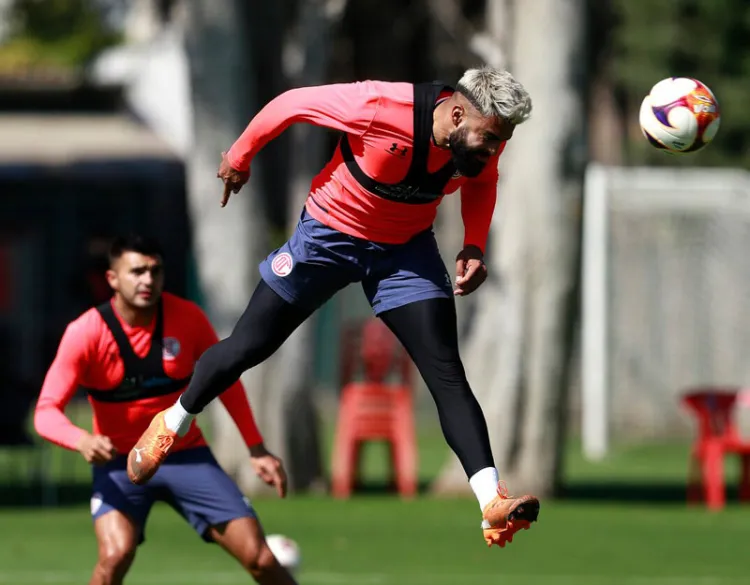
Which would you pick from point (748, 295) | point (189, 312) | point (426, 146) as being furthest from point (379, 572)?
point (748, 295)

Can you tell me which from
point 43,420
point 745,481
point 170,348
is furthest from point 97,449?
point 745,481

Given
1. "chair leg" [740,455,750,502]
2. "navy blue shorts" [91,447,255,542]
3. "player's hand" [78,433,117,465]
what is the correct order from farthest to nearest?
"chair leg" [740,455,750,502] → "navy blue shorts" [91,447,255,542] → "player's hand" [78,433,117,465]

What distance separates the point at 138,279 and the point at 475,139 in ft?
7.03

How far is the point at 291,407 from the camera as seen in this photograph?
1738 centimetres

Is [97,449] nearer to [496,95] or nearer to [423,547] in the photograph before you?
[496,95]

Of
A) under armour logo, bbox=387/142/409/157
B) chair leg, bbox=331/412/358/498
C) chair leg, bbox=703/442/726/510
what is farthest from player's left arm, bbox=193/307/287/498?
chair leg, bbox=331/412/358/498

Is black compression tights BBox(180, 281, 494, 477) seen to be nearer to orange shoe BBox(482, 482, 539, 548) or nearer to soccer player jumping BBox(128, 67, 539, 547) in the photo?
soccer player jumping BBox(128, 67, 539, 547)

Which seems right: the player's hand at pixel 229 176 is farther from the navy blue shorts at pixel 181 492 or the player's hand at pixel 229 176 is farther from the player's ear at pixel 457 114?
the navy blue shorts at pixel 181 492

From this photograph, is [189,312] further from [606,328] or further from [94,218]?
[94,218]

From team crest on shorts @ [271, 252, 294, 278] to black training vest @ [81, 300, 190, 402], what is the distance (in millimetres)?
1016

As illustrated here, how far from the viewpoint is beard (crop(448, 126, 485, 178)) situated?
24.8 feet

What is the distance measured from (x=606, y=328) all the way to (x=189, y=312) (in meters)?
13.1

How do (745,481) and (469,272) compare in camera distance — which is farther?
(745,481)

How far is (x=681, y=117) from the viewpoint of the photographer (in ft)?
27.9
